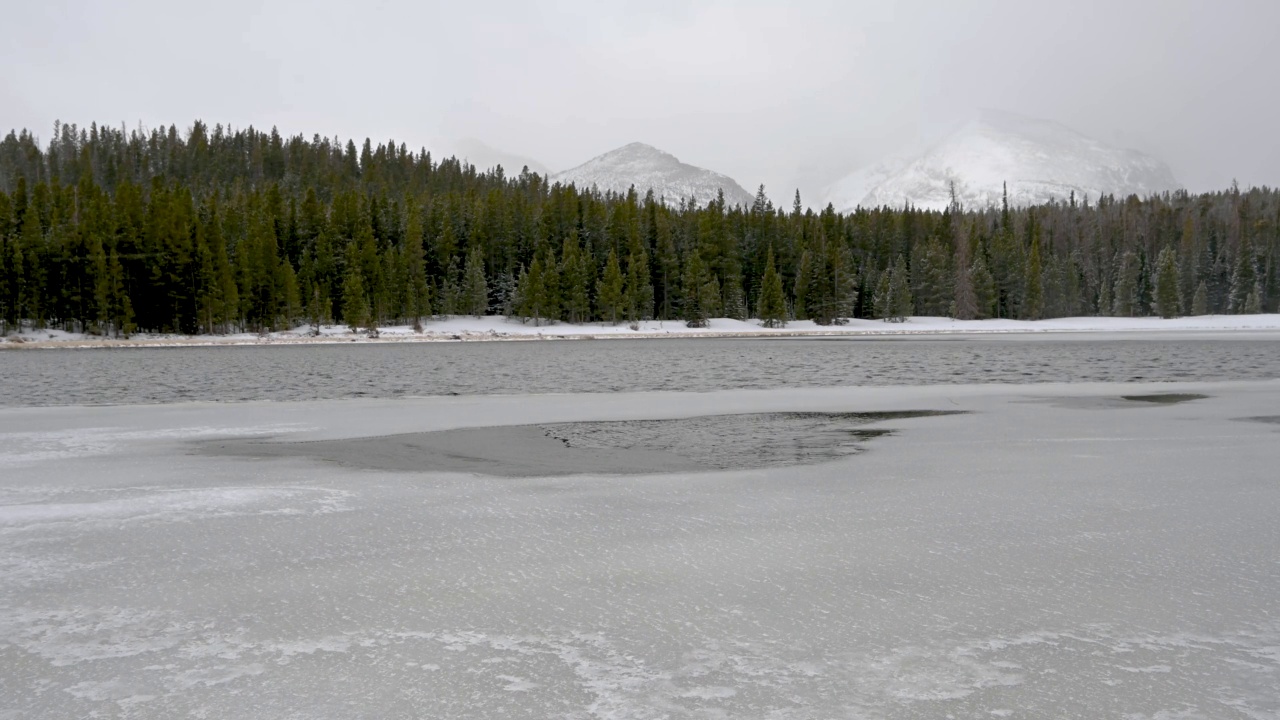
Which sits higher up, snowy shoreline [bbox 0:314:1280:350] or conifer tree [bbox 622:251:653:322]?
conifer tree [bbox 622:251:653:322]

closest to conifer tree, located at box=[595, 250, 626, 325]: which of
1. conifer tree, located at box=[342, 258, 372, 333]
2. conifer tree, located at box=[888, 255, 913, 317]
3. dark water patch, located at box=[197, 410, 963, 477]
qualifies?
conifer tree, located at box=[342, 258, 372, 333]

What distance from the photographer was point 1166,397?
19.4 metres

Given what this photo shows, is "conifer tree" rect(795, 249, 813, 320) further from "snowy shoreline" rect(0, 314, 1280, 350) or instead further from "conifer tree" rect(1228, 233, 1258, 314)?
"conifer tree" rect(1228, 233, 1258, 314)

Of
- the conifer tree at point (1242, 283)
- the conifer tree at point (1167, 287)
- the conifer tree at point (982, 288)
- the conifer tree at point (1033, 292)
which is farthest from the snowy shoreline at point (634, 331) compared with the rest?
the conifer tree at point (1242, 283)

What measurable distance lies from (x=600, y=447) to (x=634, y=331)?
81176 mm

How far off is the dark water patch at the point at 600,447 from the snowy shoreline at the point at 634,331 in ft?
225

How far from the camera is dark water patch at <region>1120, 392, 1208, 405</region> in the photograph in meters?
18.4

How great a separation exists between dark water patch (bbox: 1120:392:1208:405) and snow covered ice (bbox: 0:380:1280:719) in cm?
851

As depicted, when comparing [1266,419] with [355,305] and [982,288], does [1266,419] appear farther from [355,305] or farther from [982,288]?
[982,288]

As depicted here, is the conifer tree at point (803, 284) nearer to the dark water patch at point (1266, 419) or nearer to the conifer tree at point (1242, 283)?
the conifer tree at point (1242, 283)

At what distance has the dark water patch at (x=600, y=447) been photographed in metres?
10.7

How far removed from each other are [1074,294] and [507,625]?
134373 mm

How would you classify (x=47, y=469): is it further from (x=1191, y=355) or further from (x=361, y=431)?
(x=1191, y=355)

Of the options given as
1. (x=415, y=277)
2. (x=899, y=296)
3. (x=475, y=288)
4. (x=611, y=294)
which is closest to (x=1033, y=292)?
(x=899, y=296)
